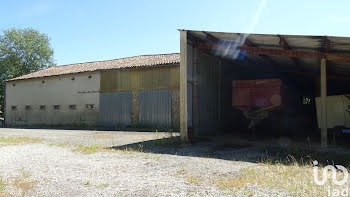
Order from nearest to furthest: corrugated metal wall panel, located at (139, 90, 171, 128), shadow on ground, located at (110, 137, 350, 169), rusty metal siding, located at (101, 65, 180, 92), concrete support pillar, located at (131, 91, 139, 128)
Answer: shadow on ground, located at (110, 137, 350, 169) < corrugated metal wall panel, located at (139, 90, 171, 128) < rusty metal siding, located at (101, 65, 180, 92) < concrete support pillar, located at (131, 91, 139, 128)

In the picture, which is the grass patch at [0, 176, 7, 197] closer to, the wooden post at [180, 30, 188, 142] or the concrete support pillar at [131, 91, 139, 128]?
the wooden post at [180, 30, 188, 142]

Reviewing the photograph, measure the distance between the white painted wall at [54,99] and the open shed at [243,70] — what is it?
11035mm

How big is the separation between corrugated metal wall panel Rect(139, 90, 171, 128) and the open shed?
14.9ft

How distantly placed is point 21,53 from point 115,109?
2727cm

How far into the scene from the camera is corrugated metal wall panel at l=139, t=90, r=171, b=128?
17672 millimetres

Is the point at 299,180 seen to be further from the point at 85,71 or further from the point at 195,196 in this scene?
the point at 85,71

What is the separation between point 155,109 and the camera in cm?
1811

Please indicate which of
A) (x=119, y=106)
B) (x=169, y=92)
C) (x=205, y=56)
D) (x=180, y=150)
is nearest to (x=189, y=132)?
(x=180, y=150)

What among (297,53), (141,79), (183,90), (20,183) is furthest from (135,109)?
(20,183)

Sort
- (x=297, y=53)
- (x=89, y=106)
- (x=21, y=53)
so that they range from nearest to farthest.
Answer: (x=297, y=53) < (x=89, y=106) < (x=21, y=53)

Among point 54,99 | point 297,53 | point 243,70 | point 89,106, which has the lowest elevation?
point 89,106

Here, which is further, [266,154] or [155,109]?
[155,109]

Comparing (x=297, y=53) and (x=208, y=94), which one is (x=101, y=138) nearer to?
(x=208, y=94)

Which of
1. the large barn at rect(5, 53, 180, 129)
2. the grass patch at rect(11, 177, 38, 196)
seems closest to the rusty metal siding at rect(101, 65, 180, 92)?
the large barn at rect(5, 53, 180, 129)
